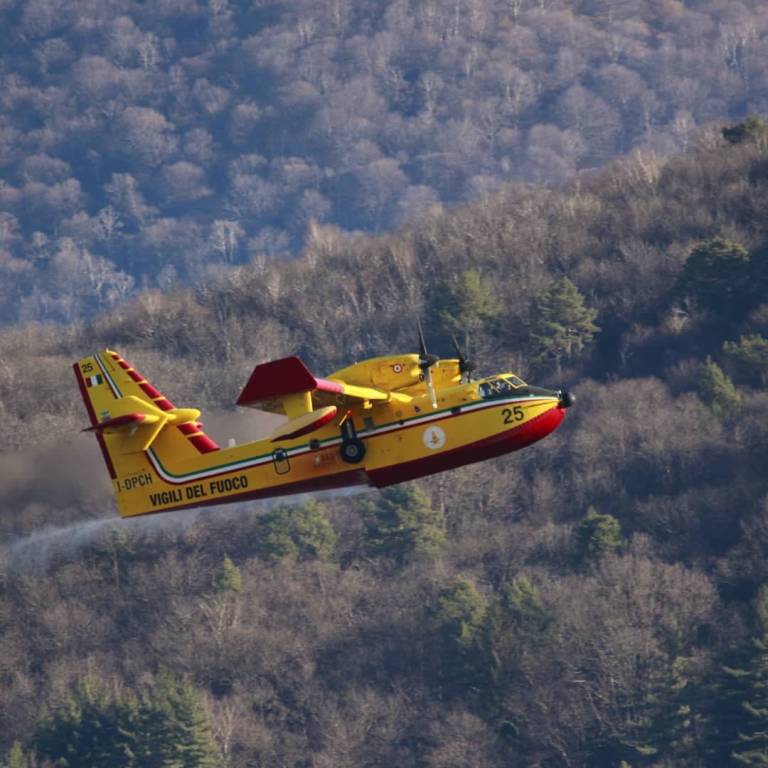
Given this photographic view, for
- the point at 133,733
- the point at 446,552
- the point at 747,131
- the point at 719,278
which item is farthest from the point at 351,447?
the point at 747,131

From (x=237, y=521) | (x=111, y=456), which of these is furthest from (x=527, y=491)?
(x=111, y=456)

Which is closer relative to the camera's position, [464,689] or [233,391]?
[464,689]

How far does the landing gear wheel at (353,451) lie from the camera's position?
54.4 m

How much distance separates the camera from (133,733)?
102188mm

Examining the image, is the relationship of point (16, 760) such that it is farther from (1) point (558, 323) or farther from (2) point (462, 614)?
(1) point (558, 323)

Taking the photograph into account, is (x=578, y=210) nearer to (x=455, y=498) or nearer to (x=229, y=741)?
(x=455, y=498)

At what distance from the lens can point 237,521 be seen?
123 m

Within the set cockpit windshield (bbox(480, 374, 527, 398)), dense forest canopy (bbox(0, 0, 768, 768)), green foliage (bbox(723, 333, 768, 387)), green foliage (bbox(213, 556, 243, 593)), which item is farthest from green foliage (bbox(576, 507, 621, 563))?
cockpit windshield (bbox(480, 374, 527, 398))

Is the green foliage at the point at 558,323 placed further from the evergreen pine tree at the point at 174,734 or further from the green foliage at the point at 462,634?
the evergreen pine tree at the point at 174,734

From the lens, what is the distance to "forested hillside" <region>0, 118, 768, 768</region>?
10288 centimetres

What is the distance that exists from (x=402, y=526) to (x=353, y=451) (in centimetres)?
6496

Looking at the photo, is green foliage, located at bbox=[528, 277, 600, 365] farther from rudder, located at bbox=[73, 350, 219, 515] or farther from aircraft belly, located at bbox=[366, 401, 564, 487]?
aircraft belly, located at bbox=[366, 401, 564, 487]

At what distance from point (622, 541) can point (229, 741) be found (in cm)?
2600

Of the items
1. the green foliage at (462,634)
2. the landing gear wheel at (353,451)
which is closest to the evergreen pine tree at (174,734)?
the green foliage at (462,634)
